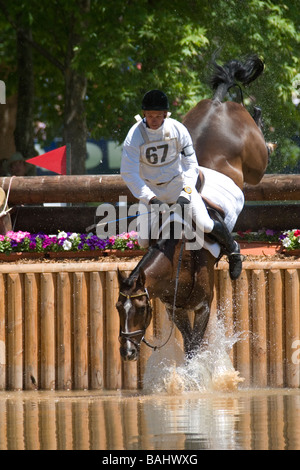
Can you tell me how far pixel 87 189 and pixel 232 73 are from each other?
6.95 feet

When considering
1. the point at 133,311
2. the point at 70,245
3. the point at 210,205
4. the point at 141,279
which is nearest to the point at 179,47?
the point at 70,245

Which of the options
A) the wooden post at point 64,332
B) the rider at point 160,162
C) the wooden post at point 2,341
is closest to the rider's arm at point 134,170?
the rider at point 160,162

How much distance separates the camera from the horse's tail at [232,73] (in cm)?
1038

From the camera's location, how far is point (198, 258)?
809 centimetres

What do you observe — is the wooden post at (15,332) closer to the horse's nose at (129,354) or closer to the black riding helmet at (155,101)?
the horse's nose at (129,354)

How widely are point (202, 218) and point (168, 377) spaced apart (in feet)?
4.39

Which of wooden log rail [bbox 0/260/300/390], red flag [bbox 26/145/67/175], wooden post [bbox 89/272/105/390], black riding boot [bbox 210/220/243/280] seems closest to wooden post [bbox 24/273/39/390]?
wooden log rail [bbox 0/260/300/390]

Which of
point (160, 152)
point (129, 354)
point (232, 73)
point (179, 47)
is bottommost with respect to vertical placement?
point (129, 354)

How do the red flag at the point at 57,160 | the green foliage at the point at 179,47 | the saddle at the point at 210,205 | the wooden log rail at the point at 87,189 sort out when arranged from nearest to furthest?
the saddle at the point at 210,205 → the wooden log rail at the point at 87,189 → the red flag at the point at 57,160 → the green foliage at the point at 179,47

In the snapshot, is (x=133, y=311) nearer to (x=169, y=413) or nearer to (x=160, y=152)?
(x=169, y=413)

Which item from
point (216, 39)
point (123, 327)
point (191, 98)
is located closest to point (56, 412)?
point (123, 327)

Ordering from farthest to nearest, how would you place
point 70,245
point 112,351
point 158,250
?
point 70,245
point 112,351
point 158,250

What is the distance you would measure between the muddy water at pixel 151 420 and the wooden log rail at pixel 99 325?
0.34 m

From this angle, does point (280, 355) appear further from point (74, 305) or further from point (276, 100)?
point (276, 100)
